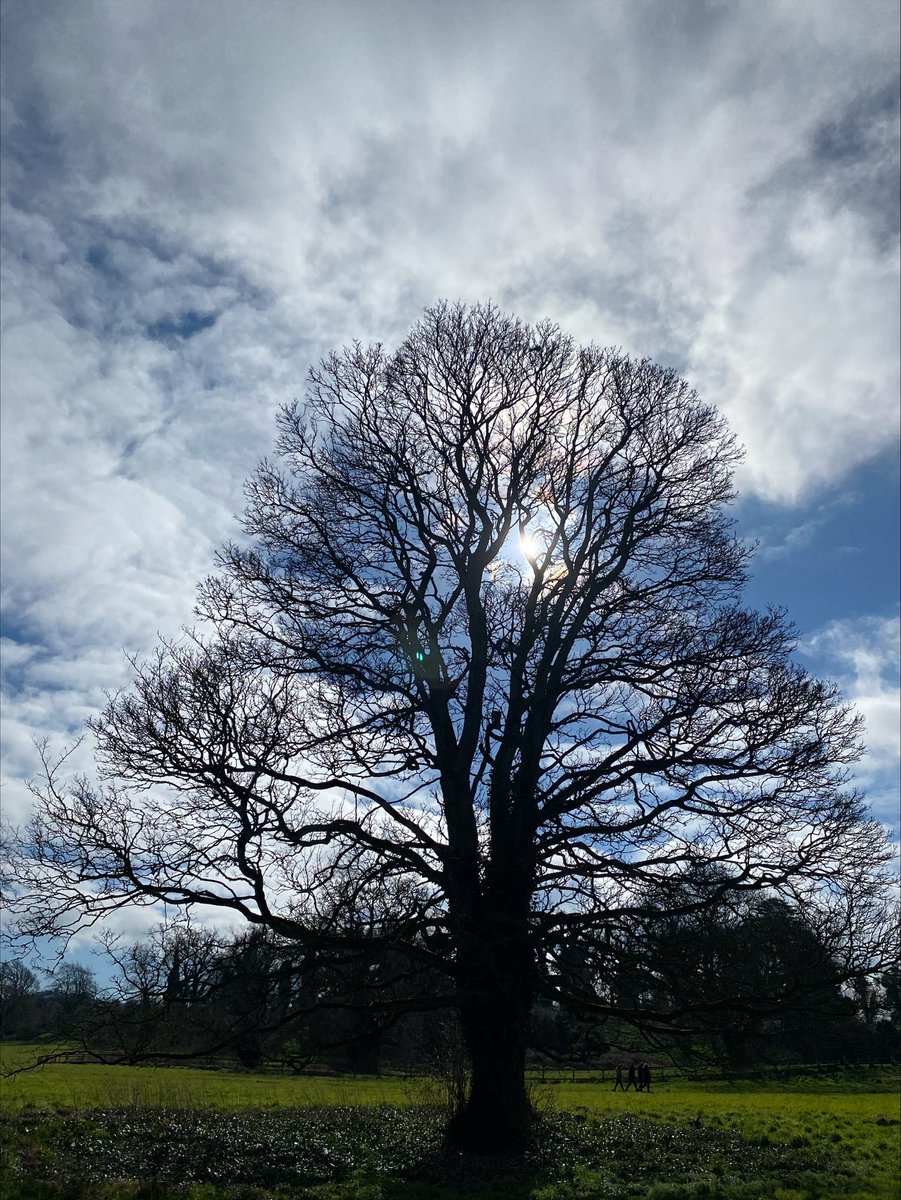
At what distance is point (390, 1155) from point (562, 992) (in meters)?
4.09

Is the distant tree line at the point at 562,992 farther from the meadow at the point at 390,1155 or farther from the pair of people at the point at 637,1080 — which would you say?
the pair of people at the point at 637,1080

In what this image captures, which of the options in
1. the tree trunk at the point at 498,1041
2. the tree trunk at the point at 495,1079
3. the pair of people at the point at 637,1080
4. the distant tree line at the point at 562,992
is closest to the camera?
the distant tree line at the point at 562,992

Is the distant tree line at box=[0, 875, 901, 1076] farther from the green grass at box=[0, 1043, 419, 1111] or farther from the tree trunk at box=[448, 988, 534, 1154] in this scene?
the green grass at box=[0, 1043, 419, 1111]

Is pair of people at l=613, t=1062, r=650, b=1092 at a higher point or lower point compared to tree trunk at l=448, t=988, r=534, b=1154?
lower

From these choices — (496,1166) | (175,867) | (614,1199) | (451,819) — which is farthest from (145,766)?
(614,1199)

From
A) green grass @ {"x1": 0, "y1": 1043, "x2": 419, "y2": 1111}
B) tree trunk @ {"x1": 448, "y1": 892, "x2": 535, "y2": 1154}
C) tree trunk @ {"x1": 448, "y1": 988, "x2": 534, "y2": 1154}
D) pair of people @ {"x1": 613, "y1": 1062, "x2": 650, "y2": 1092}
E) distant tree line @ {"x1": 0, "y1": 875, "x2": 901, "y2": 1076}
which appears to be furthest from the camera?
pair of people @ {"x1": 613, "y1": 1062, "x2": 650, "y2": 1092}

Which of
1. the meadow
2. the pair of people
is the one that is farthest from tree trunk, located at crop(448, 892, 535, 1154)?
the pair of people

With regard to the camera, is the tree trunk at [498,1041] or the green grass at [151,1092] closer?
the tree trunk at [498,1041]

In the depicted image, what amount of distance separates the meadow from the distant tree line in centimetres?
152

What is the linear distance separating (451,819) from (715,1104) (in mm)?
19738

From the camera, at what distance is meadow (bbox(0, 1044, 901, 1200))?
1072 cm

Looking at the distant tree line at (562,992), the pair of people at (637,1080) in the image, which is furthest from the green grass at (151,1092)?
the pair of people at (637,1080)

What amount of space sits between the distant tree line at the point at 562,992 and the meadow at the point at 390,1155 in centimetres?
152

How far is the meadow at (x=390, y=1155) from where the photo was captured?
10719mm
